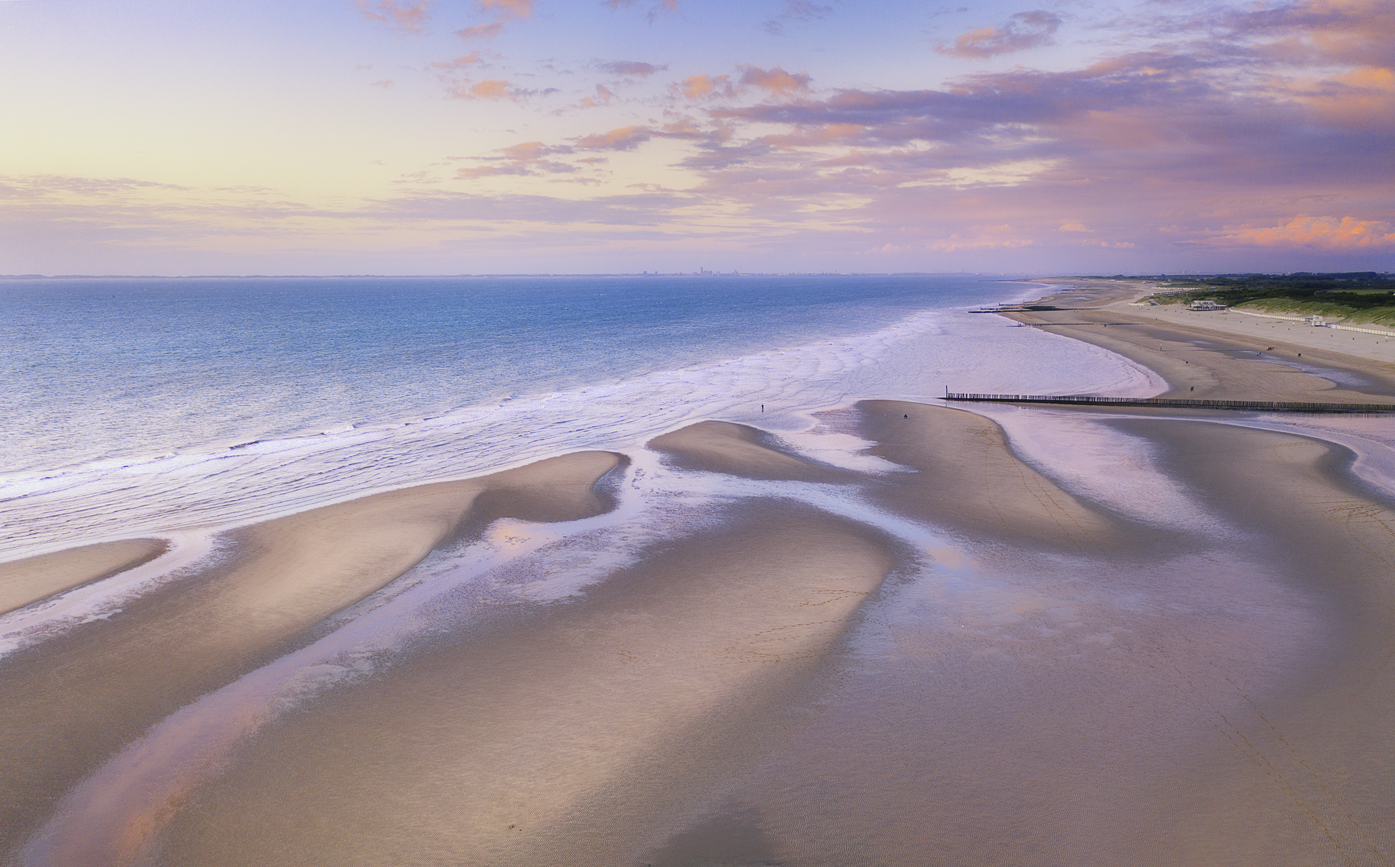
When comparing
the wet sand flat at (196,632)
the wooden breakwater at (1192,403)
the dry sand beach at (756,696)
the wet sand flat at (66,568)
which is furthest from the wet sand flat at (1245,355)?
the wet sand flat at (66,568)

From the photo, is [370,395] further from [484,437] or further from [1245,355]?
[1245,355]

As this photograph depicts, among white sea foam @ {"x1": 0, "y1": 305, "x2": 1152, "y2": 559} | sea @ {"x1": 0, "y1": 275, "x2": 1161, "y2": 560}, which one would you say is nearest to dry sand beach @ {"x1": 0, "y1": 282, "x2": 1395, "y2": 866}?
white sea foam @ {"x1": 0, "y1": 305, "x2": 1152, "y2": 559}

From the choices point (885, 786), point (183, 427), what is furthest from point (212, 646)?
point (183, 427)

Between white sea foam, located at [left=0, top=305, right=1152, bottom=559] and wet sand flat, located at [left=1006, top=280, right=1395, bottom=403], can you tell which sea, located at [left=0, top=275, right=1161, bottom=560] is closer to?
white sea foam, located at [left=0, top=305, right=1152, bottom=559]

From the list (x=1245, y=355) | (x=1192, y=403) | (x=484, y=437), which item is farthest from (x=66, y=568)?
(x=1245, y=355)

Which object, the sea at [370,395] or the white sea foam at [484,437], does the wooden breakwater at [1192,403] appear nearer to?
the white sea foam at [484,437]

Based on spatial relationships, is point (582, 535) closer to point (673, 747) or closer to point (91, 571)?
point (673, 747)
